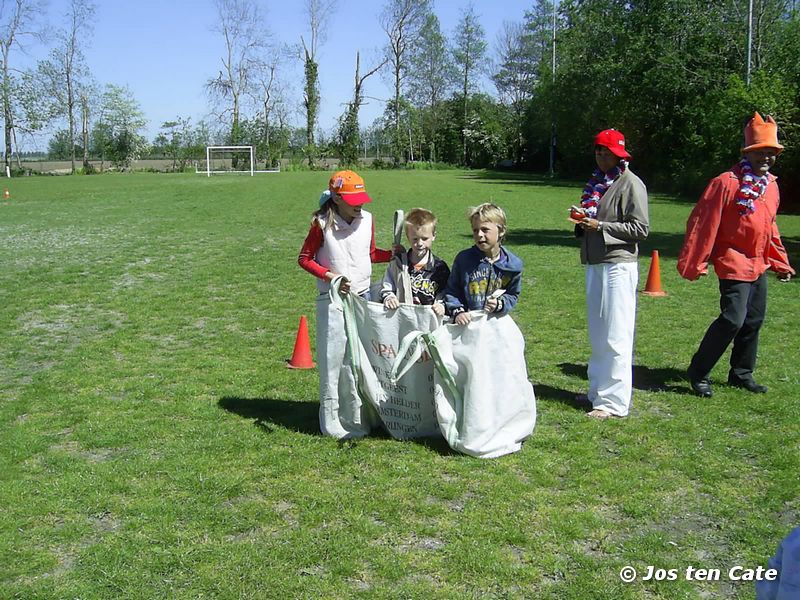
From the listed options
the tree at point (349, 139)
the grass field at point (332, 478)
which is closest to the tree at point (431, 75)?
the tree at point (349, 139)

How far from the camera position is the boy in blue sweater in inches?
188

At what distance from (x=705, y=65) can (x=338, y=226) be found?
103 ft

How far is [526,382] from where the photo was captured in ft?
16.6

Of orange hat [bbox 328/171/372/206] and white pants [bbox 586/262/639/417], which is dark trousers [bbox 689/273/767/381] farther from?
orange hat [bbox 328/171/372/206]

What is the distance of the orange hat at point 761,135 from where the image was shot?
227 inches

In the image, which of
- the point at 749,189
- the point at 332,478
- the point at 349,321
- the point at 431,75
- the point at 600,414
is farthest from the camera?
the point at 431,75

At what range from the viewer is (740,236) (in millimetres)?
5973

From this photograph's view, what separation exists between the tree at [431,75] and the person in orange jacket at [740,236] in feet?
223

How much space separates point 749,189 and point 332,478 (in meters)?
3.77

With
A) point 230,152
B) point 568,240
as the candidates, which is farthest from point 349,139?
point 568,240

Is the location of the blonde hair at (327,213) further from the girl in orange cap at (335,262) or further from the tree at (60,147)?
the tree at (60,147)

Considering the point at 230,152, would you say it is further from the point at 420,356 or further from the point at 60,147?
the point at 420,356

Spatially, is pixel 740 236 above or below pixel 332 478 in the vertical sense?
above

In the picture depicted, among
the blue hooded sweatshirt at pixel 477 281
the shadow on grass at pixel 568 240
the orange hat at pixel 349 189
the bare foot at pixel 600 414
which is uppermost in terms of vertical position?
the orange hat at pixel 349 189
